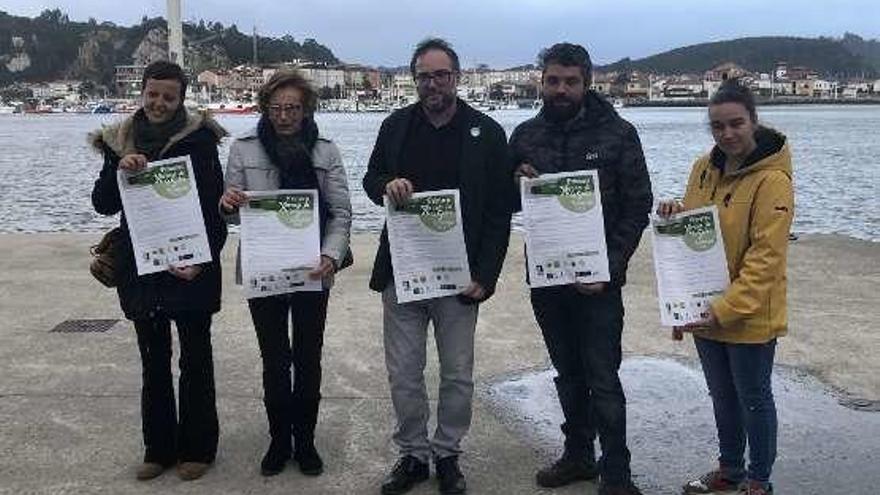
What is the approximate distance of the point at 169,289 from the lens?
15.8 feet

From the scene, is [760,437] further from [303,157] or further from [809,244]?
[809,244]

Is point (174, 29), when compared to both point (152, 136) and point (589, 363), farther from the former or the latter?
point (589, 363)

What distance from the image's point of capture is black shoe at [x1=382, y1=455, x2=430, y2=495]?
15.6 feet

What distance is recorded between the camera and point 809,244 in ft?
42.4

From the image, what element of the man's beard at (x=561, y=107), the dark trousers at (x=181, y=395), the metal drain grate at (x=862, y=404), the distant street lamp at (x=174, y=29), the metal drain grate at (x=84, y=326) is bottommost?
the metal drain grate at (x=862, y=404)

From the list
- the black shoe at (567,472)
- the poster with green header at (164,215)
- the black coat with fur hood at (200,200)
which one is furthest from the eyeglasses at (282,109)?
the black shoe at (567,472)

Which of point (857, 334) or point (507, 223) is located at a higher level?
point (507, 223)

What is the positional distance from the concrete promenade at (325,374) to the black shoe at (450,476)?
10cm

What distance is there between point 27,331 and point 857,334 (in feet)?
21.5

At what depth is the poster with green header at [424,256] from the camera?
15.2ft

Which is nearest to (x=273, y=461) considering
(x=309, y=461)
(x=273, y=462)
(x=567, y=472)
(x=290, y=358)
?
(x=273, y=462)

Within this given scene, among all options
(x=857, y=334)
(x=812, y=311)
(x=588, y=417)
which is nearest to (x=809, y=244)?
(x=812, y=311)

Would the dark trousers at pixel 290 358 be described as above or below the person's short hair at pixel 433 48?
below

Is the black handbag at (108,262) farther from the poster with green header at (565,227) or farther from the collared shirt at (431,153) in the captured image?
the poster with green header at (565,227)
